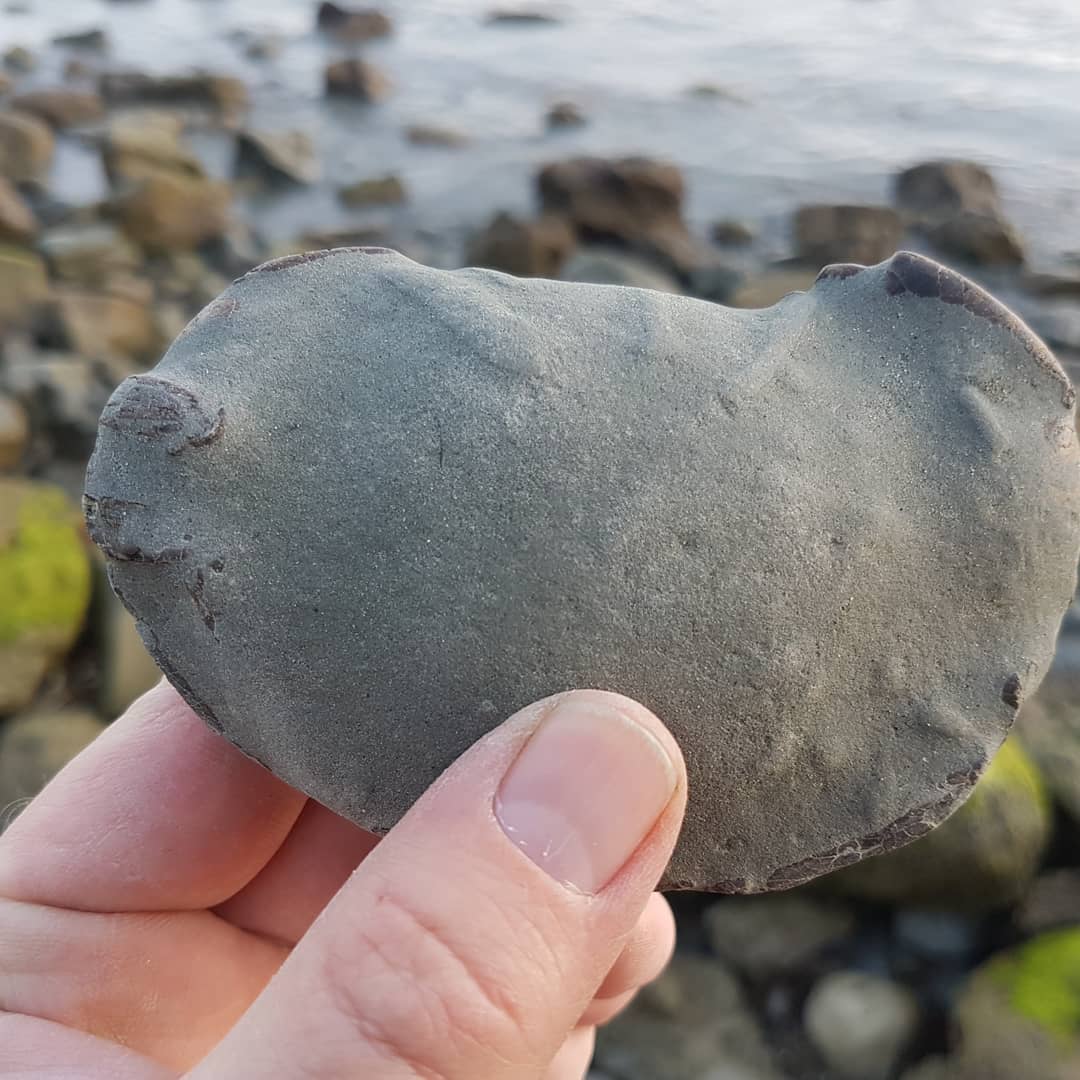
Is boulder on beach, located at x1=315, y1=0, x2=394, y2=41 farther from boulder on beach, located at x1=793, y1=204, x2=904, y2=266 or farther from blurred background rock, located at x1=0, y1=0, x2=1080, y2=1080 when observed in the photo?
boulder on beach, located at x1=793, y1=204, x2=904, y2=266

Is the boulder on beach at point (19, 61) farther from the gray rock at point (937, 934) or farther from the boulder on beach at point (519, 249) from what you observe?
the gray rock at point (937, 934)

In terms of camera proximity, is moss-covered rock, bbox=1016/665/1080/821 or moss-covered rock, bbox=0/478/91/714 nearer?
moss-covered rock, bbox=1016/665/1080/821

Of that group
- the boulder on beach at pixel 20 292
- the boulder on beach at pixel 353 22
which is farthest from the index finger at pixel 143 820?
the boulder on beach at pixel 353 22

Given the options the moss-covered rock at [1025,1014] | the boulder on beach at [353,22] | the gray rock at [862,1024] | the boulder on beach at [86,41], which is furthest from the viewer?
the boulder on beach at [353,22]

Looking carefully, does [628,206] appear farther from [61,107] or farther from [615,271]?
[61,107]

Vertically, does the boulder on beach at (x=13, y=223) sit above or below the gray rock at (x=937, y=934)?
above

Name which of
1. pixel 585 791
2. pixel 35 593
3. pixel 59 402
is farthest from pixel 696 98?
pixel 585 791

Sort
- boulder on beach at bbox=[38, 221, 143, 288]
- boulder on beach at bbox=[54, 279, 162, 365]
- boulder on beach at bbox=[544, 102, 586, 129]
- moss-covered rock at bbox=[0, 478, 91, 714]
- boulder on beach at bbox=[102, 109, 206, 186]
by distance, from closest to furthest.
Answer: moss-covered rock at bbox=[0, 478, 91, 714]
boulder on beach at bbox=[54, 279, 162, 365]
boulder on beach at bbox=[38, 221, 143, 288]
boulder on beach at bbox=[102, 109, 206, 186]
boulder on beach at bbox=[544, 102, 586, 129]

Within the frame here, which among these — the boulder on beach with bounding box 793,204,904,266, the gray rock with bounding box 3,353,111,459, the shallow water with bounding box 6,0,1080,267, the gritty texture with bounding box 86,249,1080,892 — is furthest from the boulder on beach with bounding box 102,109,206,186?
the gritty texture with bounding box 86,249,1080,892
